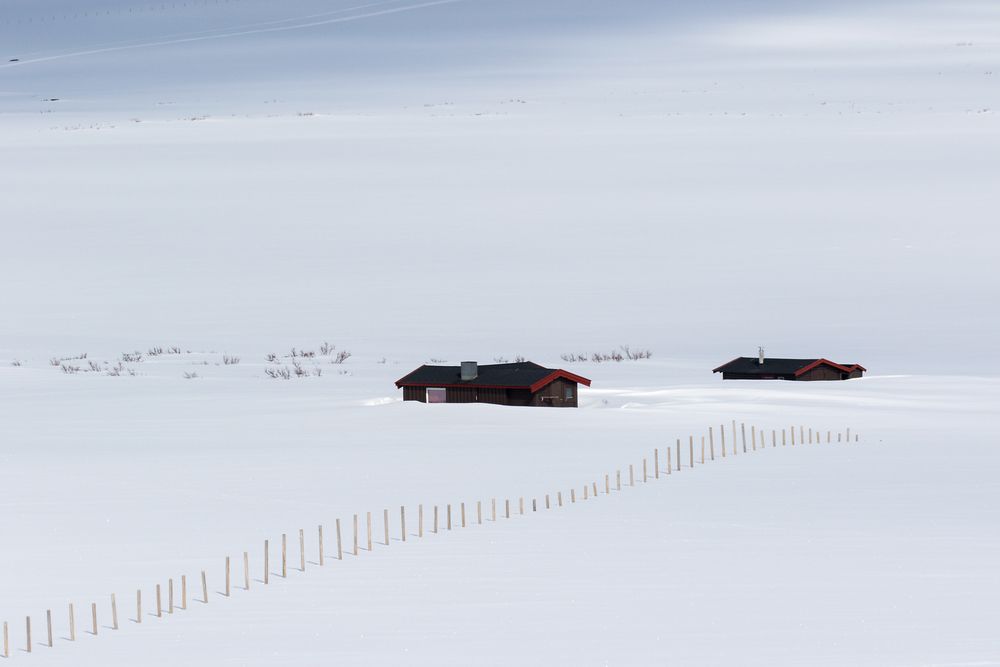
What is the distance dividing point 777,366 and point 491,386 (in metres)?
8.71

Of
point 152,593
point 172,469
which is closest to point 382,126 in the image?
A: point 172,469

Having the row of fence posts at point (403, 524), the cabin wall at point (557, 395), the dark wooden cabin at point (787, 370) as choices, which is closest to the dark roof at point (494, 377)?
the cabin wall at point (557, 395)

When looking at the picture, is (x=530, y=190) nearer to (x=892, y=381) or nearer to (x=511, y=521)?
(x=892, y=381)

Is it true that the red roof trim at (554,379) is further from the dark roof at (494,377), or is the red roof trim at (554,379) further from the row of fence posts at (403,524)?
the row of fence posts at (403,524)

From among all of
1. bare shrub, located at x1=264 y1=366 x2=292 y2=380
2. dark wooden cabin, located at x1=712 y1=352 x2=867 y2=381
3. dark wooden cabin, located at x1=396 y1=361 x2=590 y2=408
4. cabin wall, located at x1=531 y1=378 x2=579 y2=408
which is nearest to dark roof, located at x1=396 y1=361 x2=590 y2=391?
dark wooden cabin, located at x1=396 y1=361 x2=590 y2=408

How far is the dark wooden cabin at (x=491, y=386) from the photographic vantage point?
35438 mm

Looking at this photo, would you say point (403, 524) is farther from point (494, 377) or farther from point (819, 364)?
point (819, 364)

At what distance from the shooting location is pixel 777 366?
4122 cm

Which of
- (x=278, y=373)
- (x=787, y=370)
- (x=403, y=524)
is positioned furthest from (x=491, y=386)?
(x=403, y=524)

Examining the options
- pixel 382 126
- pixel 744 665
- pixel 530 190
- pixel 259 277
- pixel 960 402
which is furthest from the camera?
pixel 382 126

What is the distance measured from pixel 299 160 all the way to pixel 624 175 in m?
16.3

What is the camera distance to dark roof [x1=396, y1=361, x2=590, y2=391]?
35.3 meters

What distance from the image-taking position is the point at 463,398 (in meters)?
35.9

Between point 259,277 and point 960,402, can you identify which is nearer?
point 960,402
